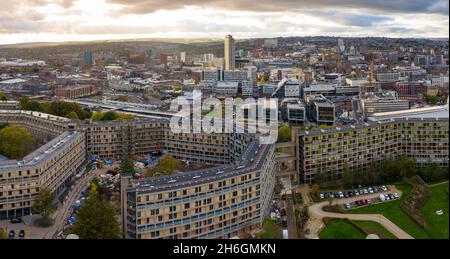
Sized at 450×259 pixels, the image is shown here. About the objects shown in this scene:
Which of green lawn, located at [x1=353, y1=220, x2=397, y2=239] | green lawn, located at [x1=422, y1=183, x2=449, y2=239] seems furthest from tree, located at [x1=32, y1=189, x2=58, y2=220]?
green lawn, located at [x1=422, y1=183, x2=449, y2=239]

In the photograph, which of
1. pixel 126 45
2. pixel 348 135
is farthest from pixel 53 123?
pixel 126 45

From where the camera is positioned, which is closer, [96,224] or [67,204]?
[96,224]

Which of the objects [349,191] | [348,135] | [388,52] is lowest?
[349,191]

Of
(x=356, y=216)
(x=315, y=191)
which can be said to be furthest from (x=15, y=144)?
(x=356, y=216)

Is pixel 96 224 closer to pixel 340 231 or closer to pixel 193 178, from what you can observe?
pixel 193 178

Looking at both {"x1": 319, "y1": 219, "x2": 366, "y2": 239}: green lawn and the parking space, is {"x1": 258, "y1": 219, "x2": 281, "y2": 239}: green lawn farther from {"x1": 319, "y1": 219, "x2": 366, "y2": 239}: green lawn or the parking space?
the parking space
